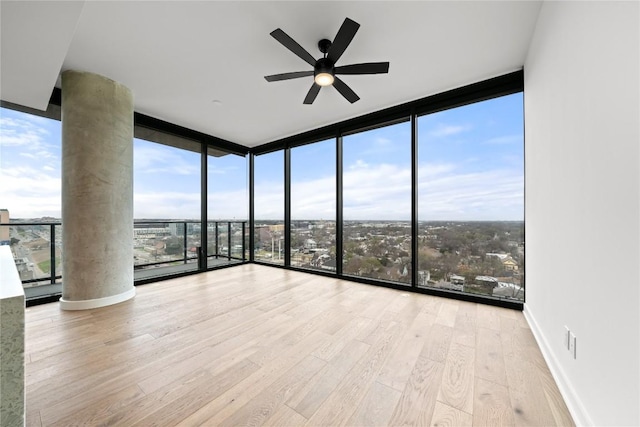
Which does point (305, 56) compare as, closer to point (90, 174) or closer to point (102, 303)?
point (90, 174)

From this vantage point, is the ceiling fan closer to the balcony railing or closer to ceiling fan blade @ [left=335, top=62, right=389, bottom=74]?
ceiling fan blade @ [left=335, top=62, right=389, bottom=74]

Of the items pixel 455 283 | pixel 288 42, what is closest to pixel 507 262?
pixel 455 283

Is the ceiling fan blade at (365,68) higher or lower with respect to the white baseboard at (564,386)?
higher

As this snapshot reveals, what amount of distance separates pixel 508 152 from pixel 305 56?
244 centimetres

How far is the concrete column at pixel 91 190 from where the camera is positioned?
274 centimetres

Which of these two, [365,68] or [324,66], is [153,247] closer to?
[324,66]

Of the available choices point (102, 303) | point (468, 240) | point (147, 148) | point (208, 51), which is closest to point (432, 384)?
point (468, 240)

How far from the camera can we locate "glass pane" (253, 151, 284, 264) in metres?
5.05

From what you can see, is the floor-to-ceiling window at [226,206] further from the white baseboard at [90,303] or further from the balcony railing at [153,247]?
the white baseboard at [90,303]

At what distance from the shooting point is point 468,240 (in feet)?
9.91

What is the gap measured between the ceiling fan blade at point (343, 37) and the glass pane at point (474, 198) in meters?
1.75

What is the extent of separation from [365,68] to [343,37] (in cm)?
36

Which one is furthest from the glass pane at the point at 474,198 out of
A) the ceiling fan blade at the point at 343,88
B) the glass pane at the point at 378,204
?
the ceiling fan blade at the point at 343,88

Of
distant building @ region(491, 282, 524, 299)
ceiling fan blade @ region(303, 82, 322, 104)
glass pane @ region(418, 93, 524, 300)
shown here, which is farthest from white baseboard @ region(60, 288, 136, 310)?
distant building @ region(491, 282, 524, 299)
